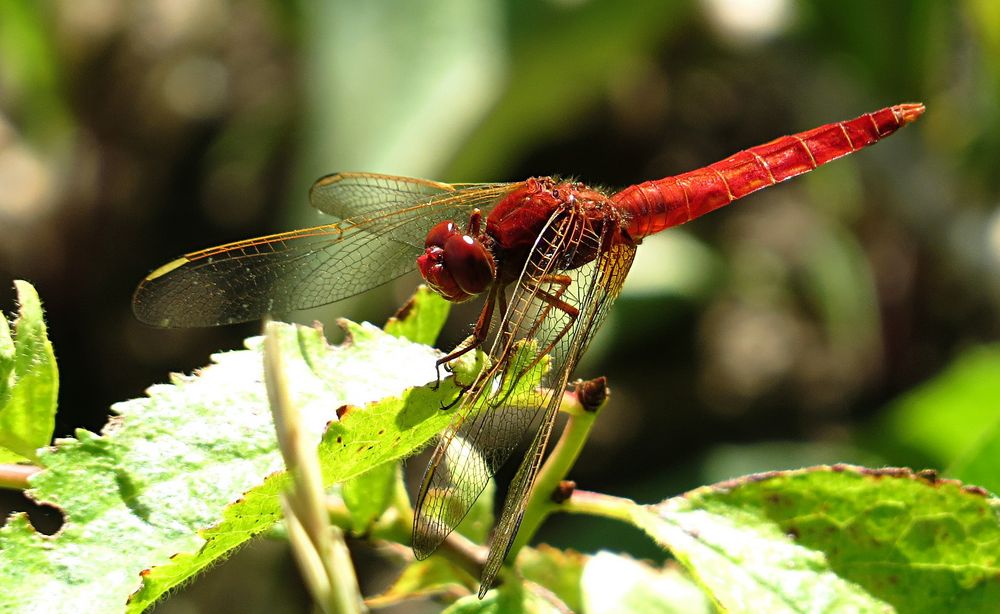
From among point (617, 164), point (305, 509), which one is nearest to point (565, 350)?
point (305, 509)

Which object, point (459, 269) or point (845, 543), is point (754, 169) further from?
point (845, 543)

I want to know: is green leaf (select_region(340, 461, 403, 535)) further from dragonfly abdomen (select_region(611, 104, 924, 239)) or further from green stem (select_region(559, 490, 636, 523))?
dragonfly abdomen (select_region(611, 104, 924, 239))

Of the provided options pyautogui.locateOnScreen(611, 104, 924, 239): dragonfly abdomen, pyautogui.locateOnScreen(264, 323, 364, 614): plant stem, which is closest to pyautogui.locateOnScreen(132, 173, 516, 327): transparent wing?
pyautogui.locateOnScreen(611, 104, 924, 239): dragonfly abdomen

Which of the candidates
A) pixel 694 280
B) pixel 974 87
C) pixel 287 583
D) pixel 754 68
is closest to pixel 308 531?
pixel 287 583

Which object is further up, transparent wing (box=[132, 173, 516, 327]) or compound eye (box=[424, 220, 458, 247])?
compound eye (box=[424, 220, 458, 247])

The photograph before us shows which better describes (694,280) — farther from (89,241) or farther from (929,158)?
(89,241)

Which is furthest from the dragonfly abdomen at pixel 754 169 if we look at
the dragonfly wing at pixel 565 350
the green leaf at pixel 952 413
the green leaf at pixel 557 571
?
the green leaf at pixel 952 413

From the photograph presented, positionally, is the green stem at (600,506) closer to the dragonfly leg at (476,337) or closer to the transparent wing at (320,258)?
the dragonfly leg at (476,337)
